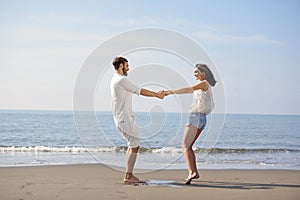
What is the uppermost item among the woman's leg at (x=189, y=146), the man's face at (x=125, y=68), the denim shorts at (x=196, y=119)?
the man's face at (x=125, y=68)

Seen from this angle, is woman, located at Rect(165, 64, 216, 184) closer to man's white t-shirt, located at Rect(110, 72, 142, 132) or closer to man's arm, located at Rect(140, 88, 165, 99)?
man's arm, located at Rect(140, 88, 165, 99)

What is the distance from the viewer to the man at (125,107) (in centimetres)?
665

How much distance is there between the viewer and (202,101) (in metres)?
6.86

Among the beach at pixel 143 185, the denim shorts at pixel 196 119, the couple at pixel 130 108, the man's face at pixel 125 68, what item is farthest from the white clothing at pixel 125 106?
the denim shorts at pixel 196 119

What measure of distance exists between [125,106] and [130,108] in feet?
0.29

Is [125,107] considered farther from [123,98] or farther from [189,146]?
[189,146]

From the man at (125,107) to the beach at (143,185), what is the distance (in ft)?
1.45

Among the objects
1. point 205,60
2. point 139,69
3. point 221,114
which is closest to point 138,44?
point 139,69

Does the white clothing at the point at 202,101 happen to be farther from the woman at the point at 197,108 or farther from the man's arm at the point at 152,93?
the man's arm at the point at 152,93

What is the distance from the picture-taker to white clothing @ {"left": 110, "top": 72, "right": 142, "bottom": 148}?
6637mm

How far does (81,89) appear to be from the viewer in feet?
23.6

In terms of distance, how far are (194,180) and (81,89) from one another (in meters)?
2.34

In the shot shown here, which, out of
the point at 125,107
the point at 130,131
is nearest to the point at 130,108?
the point at 125,107

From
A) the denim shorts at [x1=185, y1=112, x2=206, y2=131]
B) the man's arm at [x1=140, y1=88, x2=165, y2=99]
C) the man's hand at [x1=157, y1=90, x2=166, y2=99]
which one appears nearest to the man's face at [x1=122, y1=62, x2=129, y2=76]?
the man's arm at [x1=140, y1=88, x2=165, y2=99]
